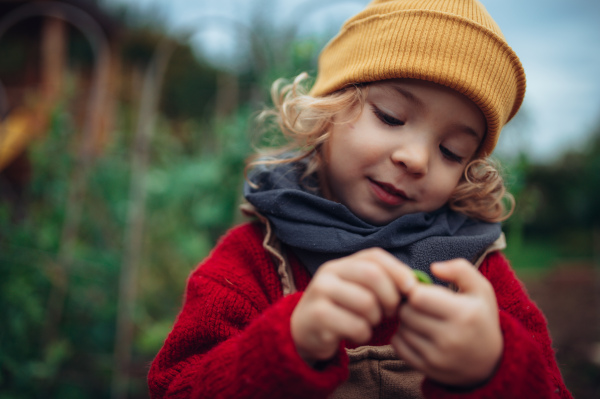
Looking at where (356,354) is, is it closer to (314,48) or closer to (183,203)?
(314,48)

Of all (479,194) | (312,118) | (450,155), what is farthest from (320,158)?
(479,194)

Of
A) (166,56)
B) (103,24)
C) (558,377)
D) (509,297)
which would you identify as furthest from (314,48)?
(103,24)

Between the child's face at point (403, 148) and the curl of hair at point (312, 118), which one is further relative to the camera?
the curl of hair at point (312, 118)

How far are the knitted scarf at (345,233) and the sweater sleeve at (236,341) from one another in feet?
0.43

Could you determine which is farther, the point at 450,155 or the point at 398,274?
the point at 450,155

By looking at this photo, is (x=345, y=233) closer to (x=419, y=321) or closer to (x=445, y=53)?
(x=419, y=321)

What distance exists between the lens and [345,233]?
3.97 ft

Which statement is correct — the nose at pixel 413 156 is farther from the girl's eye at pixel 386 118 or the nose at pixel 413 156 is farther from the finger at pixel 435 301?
the finger at pixel 435 301

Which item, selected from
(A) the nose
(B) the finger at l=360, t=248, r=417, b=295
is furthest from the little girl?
(B) the finger at l=360, t=248, r=417, b=295

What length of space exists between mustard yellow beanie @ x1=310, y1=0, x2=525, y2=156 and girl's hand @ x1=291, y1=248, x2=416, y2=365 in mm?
661

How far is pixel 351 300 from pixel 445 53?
819mm

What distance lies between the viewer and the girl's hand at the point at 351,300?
2.47 feet

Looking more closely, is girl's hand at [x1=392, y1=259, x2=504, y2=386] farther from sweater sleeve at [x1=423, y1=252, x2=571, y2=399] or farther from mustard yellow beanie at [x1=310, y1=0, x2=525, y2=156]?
mustard yellow beanie at [x1=310, y1=0, x2=525, y2=156]

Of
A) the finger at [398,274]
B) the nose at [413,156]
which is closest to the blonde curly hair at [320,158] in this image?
the nose at [413,156]
